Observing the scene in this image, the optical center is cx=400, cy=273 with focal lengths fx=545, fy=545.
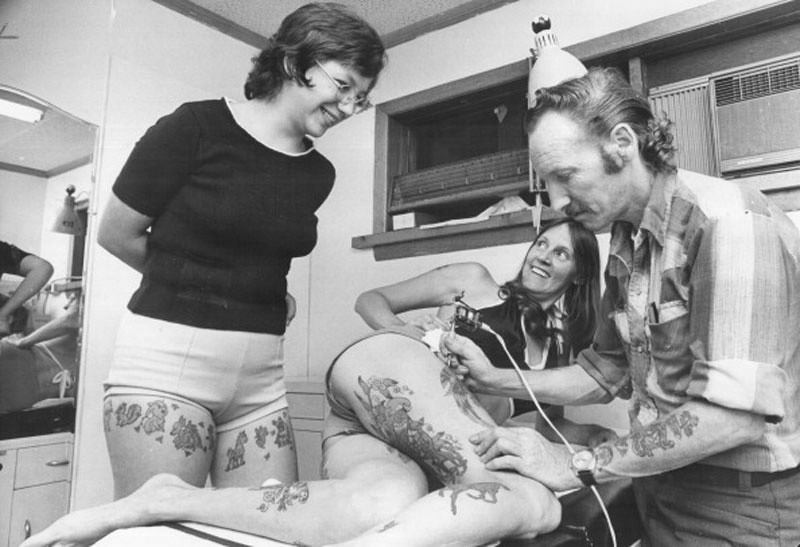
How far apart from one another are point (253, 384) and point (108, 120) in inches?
22.4

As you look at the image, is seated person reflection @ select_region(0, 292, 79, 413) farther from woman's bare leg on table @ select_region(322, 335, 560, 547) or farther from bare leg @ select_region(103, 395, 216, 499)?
woman's bare leg on table @ select_region(322, 335, 560, 547)

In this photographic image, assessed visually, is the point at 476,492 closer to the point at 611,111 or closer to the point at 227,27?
the point at 611,111

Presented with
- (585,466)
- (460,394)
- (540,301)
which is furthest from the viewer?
(540,301)

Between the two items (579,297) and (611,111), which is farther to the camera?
(579,297)

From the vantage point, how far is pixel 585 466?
710 mm

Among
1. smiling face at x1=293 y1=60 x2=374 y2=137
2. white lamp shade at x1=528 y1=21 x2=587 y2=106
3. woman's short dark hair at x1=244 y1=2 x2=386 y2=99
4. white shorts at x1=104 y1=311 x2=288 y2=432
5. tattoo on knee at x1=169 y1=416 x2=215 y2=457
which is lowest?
tattoo on knee at x1=169 y1=416 x2=215 y2=457

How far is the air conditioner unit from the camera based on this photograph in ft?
3.68

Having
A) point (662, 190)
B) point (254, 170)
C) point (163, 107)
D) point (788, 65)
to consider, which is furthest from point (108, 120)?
point (788, 65)

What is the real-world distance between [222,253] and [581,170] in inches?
22.0

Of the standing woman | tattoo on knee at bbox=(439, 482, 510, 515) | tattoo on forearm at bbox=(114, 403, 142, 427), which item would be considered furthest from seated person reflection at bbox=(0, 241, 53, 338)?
tattoo on knee at bbox=(439, 482, 510, 515)

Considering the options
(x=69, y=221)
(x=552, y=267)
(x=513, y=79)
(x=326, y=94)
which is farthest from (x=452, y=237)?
(x=69, y=221)

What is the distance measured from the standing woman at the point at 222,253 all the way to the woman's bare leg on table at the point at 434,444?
170 mm

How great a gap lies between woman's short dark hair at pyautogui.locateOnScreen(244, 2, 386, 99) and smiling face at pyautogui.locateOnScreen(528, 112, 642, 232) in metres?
0.34

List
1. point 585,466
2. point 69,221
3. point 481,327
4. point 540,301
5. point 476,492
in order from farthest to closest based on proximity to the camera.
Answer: point 540,301 < point 481,327 < point 69,221 < point 585,466 < point 476,492
